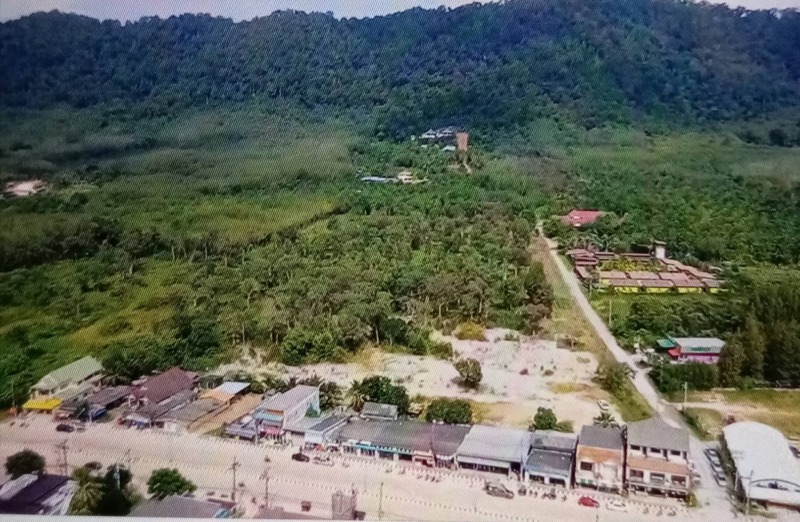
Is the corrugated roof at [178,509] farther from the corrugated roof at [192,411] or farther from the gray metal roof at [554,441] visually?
the gray metal roof at [554,441]

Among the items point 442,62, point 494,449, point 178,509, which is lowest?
point 178,509

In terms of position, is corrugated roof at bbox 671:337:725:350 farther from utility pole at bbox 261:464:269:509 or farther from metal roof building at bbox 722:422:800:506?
utility pole at bbox 261:464:269:509

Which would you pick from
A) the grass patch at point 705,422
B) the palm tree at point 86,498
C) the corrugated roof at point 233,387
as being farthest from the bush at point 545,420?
the palm tree at point 86,498

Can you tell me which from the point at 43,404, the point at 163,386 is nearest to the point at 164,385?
the point at 163,386

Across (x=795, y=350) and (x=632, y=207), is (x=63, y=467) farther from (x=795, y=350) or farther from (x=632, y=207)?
(x=795, y=350)

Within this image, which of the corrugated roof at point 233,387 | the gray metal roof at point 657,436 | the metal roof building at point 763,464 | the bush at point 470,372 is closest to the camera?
the metal roof building at point 763,464

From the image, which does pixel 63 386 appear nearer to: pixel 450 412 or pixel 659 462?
pixel 450 412
